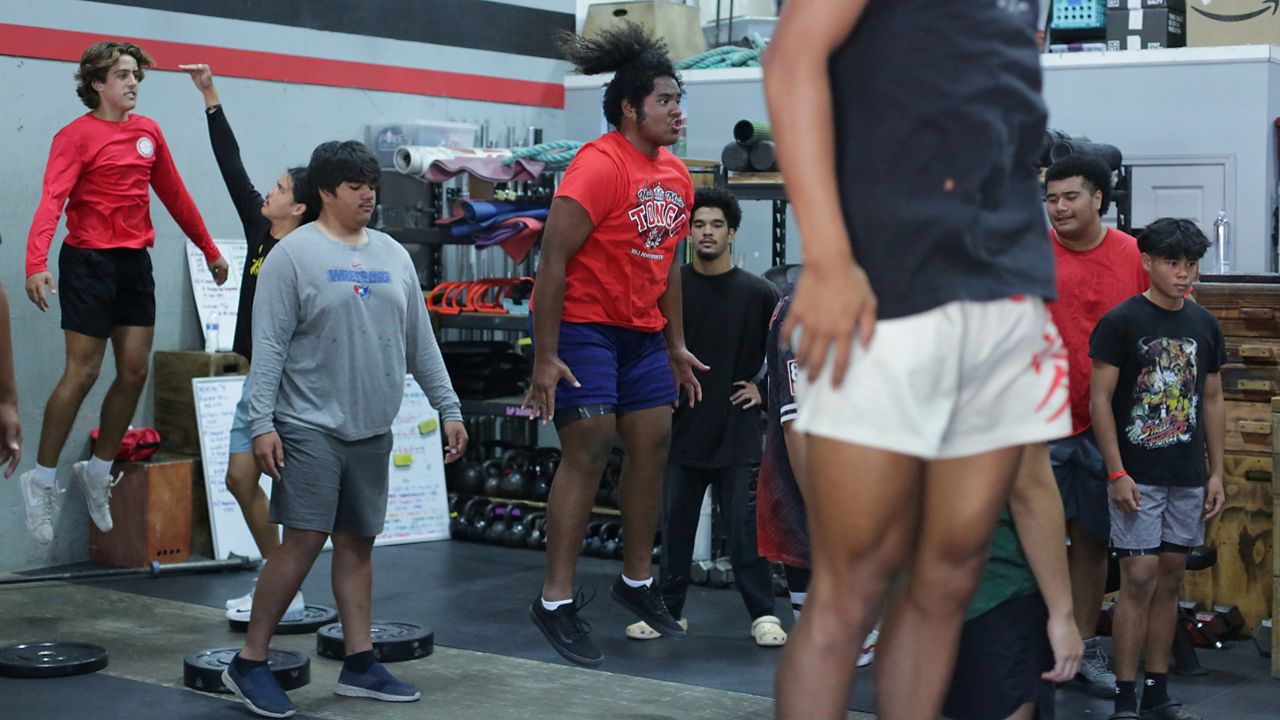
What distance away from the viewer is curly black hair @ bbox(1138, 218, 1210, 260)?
4410mm

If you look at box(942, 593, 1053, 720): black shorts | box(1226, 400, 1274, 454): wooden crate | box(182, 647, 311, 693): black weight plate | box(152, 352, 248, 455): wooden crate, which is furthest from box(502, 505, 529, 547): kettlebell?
box(942, 593, 1053, 720): black shorts

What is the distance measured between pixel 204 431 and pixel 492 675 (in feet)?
8.19

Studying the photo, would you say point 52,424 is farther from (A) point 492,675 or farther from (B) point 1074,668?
(B) point 1074,668

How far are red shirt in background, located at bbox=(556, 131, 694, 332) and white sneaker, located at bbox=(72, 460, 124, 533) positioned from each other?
2652 mm

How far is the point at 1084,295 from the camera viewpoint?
4.73m

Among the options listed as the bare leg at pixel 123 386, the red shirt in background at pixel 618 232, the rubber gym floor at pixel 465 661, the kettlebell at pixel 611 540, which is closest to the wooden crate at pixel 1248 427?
the rubber gym floor at pixel 465 661

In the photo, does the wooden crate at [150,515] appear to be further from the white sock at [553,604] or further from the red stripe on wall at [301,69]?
the white sock at [553,604]

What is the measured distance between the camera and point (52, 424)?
20.5 feet

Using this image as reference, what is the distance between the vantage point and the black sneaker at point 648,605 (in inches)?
212

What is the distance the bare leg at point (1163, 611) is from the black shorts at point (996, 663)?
2.08 meters

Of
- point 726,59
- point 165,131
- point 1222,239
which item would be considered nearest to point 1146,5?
point 1222,239

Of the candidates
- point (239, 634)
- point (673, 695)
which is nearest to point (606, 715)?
point (673, 695)

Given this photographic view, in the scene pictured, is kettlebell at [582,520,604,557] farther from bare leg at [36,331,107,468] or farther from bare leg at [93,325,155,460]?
bare leg at [36,331,107,468]

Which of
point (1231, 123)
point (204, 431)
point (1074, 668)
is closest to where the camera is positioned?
point (1074, 668)
